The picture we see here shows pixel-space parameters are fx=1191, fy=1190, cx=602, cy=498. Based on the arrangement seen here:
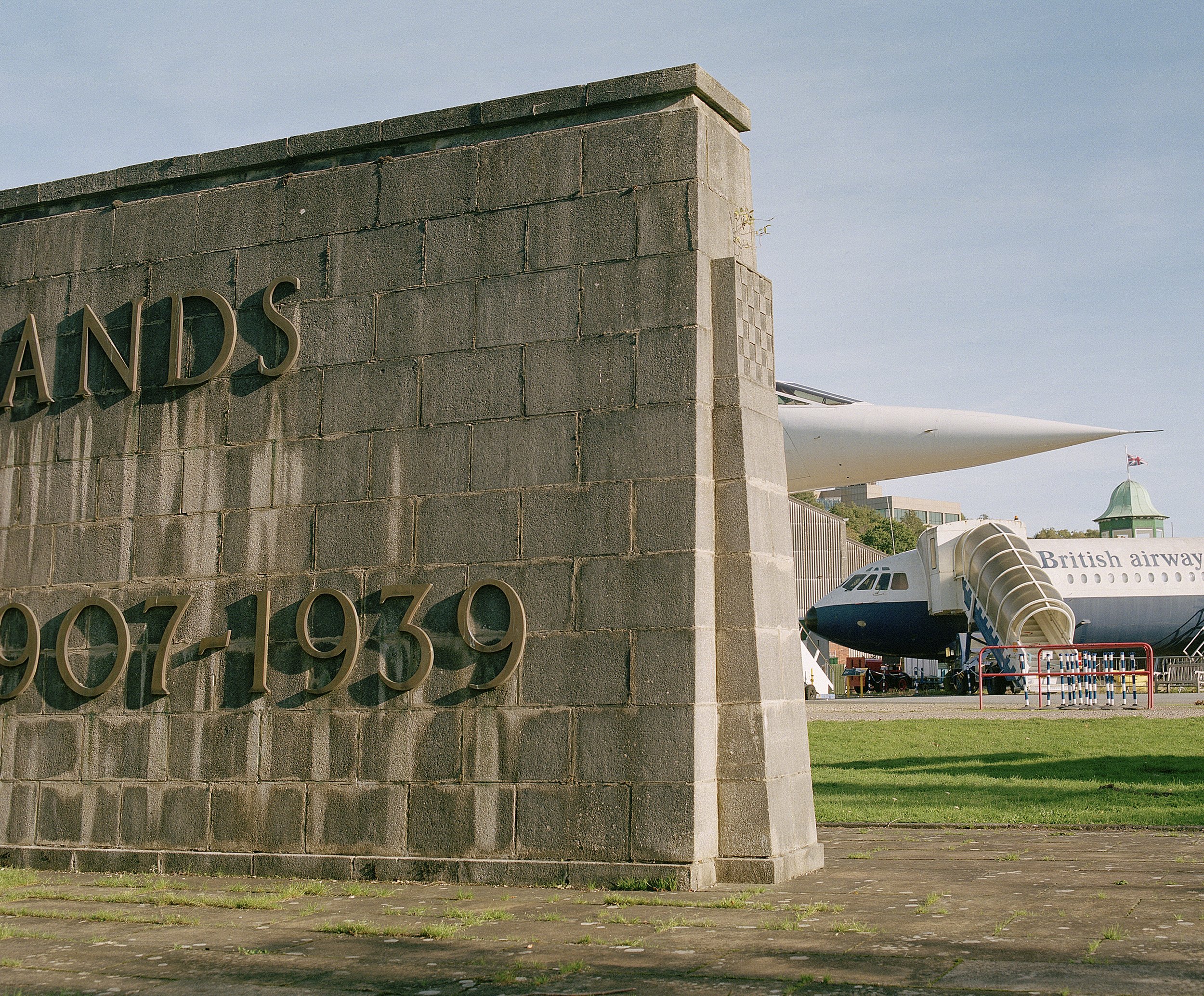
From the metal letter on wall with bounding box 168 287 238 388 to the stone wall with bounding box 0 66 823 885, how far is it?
35 mm

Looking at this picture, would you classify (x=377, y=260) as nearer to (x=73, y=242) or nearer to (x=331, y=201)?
(x=331, y=201)

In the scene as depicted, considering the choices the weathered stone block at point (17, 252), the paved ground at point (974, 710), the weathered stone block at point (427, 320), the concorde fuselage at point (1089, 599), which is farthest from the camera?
the concorde fuselage at point (1089, 599)

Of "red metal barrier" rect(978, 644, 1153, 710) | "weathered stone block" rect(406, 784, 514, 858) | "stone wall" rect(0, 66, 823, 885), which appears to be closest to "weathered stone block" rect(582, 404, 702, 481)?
"stone wall" rect(0, 66, 823, 885)

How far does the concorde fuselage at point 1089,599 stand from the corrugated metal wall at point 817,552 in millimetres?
29192

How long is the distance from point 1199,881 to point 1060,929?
170 cm

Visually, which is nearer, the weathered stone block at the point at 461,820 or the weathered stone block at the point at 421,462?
the weathered stone block at the point at 461,820

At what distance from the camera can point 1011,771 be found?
14516 mm

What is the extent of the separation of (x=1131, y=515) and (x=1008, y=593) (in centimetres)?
5219

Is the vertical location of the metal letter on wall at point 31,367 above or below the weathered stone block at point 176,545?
above

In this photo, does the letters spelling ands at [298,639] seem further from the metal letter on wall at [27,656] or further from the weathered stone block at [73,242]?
the weathered stone block at [73,242]

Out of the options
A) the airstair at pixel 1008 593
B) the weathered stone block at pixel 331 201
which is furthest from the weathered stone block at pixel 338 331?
the airstair at pixel 1008 593

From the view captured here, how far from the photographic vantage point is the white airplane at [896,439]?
28.6 m

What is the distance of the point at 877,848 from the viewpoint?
8750mm

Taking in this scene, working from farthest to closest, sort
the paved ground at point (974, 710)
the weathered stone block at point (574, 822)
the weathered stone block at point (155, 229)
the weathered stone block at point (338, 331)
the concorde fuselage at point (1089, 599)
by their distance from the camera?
the concorde fuselage at point (1089, 599) → the paved ground at point (974, 710) → the weathered stone block at point (155, 229) → the weathered stone block at point (338, 331) → the weathered stone block at point (574, 822)
